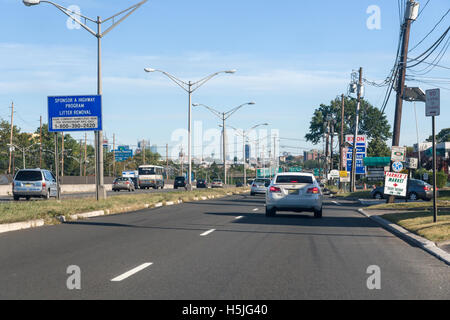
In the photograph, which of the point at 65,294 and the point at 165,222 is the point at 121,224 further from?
the point at 65,294

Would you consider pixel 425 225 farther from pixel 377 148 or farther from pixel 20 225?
pixel 377 148

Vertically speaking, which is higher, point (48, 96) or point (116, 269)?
point (48, 96)

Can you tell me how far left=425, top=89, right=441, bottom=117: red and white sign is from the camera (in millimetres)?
17359

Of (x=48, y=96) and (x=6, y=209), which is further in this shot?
(x=48, y=96)

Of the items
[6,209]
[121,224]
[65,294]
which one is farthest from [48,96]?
[65,294]

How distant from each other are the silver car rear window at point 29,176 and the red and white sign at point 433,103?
22788mm

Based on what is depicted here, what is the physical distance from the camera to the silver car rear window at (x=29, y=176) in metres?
34.1

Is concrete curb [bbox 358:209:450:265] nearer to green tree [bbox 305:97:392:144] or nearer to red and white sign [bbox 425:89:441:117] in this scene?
red and white sign [bbox 425:89:441:117]

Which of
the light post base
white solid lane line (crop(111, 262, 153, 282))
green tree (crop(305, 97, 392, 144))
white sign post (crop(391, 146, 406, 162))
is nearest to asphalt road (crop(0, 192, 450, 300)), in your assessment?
white solid lane line (crop(111, 262, 153, 282))

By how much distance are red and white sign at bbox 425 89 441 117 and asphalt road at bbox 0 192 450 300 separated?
362 cm

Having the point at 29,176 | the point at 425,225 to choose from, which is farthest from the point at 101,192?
the point at 425,225

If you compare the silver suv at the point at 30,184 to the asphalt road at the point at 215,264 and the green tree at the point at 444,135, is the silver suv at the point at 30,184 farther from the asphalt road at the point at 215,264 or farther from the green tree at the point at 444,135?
the green tree at the point at 444,135
